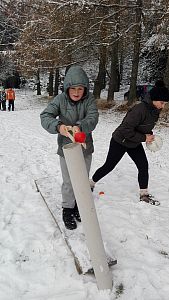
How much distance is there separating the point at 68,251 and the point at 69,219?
0.47 m

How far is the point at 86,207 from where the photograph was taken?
9.59 feet

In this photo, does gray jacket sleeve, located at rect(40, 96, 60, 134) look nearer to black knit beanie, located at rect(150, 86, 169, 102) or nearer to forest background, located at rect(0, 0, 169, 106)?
black knit beanie, located at rect(150, 86, 169, 102)

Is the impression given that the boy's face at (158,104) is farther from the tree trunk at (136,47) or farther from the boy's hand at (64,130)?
the tree trunk at (136,47)

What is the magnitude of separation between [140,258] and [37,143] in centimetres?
715

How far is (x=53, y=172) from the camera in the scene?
699cm

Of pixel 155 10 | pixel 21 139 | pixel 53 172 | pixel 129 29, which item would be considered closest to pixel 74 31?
pixel 129 29

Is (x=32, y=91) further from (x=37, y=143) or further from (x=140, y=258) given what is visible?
(x=140, y=258)

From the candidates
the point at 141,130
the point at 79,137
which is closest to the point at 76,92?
the point at 79,137

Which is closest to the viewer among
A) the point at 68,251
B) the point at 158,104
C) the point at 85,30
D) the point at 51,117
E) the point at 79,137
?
the point at 79,137

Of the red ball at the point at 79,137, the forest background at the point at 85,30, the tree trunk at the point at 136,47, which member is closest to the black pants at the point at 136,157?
the red ball at the point at 79,137

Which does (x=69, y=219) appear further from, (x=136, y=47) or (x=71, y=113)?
(x=136, y=47)

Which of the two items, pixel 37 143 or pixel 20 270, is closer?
pixel 20 270

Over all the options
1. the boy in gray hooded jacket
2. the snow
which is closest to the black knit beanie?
the boy in gray hooded jacket

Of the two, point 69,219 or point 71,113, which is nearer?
point 71,113
